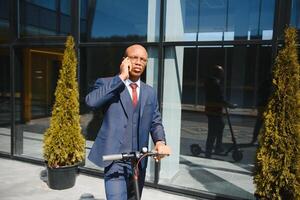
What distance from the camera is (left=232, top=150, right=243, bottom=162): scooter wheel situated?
514 centimetres

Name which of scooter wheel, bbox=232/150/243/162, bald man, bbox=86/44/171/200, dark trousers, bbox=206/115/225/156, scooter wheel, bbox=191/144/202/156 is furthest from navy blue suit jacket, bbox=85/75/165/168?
scooter wheel, bbox=191/144/202/156

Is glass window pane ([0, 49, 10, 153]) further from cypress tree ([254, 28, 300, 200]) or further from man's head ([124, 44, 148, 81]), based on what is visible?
cypress tree ([254, 28, 300, 200])

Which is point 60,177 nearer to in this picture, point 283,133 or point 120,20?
point 120,20

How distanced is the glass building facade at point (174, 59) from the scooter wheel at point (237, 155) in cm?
6

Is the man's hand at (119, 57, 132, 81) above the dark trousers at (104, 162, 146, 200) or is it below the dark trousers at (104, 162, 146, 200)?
above

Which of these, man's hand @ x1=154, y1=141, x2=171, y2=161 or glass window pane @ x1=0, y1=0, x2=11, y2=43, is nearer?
man's hand @ x1=154, y1=141, x2=171, y2=161

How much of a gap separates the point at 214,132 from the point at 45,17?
364cm

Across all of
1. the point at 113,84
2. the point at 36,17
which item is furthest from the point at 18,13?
the point at 113,84

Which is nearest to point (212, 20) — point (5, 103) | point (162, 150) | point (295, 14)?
point (295, 14)

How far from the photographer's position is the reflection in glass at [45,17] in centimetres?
597

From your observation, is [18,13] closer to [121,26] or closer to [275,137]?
[121,26]

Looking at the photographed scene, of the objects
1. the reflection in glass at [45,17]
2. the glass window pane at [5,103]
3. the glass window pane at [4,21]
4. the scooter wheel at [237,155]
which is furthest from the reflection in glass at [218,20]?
the glass window pane at [5,103]

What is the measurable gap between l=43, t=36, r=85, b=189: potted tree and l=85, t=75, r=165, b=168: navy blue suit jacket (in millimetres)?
2247

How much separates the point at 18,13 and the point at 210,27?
3.69 metres
